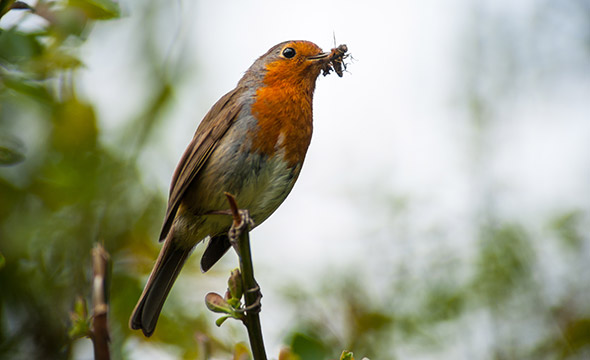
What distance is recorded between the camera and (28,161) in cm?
245

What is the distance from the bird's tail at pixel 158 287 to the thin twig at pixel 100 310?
151 cm

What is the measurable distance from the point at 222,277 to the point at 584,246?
7.27 feet

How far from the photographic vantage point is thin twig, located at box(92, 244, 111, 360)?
3.18 ft

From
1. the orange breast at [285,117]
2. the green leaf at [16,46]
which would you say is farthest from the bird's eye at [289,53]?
the green leaf at [16,46]

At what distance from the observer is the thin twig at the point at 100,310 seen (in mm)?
971

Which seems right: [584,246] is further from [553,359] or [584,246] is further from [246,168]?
[246,168]

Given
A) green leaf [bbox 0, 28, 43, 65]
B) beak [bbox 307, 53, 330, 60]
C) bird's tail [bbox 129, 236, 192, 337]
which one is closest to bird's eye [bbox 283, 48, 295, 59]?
beak [bbox 307, 53, 330, 60]

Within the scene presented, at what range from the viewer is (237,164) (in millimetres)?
2979

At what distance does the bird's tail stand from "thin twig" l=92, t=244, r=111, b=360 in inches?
59.3

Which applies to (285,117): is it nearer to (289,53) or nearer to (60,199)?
(289,53)

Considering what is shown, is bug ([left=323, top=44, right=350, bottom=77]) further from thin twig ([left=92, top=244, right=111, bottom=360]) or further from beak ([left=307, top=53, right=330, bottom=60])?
thin twig ([left=92, top=244, right=111, bottom=360])

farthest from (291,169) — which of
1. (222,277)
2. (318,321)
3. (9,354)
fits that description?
(9,354)

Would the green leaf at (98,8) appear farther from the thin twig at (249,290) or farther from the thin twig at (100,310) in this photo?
the thin twig at (100,310)

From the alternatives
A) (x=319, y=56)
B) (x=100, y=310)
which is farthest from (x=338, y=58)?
(x=100, y=310)
